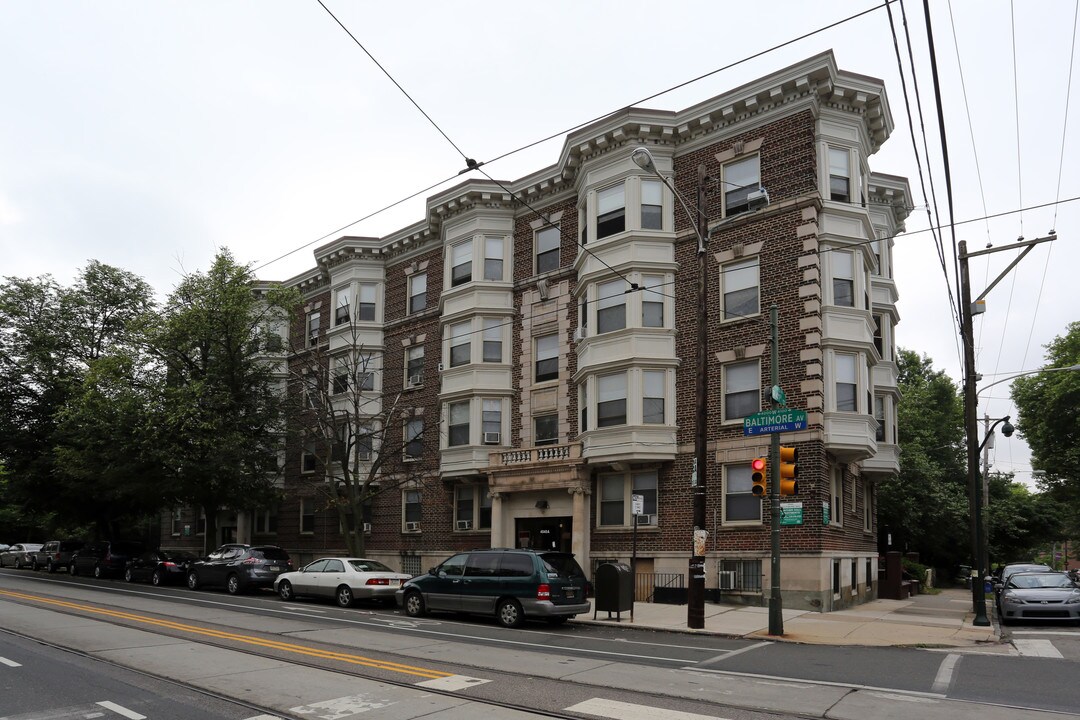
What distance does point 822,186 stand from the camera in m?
22.8

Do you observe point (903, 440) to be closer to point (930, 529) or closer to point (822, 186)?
point (930, 529)

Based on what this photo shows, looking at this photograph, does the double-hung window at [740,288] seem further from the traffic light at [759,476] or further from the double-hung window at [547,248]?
the traffic light at [759,476]

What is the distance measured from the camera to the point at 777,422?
16.8 m

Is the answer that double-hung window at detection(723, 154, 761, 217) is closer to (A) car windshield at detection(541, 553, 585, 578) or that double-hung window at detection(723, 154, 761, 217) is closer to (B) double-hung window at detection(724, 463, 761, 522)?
(B) double-hung window at detection(724, 463, 761, 522)

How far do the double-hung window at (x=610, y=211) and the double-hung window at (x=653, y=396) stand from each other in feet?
15.2

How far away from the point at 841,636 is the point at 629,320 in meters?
11.1

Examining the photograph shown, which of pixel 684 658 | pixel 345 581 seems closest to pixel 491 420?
pixel 345 581

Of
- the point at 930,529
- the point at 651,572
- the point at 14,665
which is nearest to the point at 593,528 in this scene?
the point at 651,572

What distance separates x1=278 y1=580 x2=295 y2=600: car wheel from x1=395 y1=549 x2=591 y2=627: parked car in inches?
253

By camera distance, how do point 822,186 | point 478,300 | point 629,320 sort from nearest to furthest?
point 822,186 < point 629,320 < point 478,300

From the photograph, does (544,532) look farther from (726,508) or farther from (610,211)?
(610,211)

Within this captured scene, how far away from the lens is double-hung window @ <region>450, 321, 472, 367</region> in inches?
1179

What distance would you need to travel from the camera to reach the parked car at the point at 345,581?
71.8 ft

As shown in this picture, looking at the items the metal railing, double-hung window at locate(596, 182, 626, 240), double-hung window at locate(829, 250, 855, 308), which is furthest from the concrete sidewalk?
double-hung window at locate(596, 182, 626, 240)
